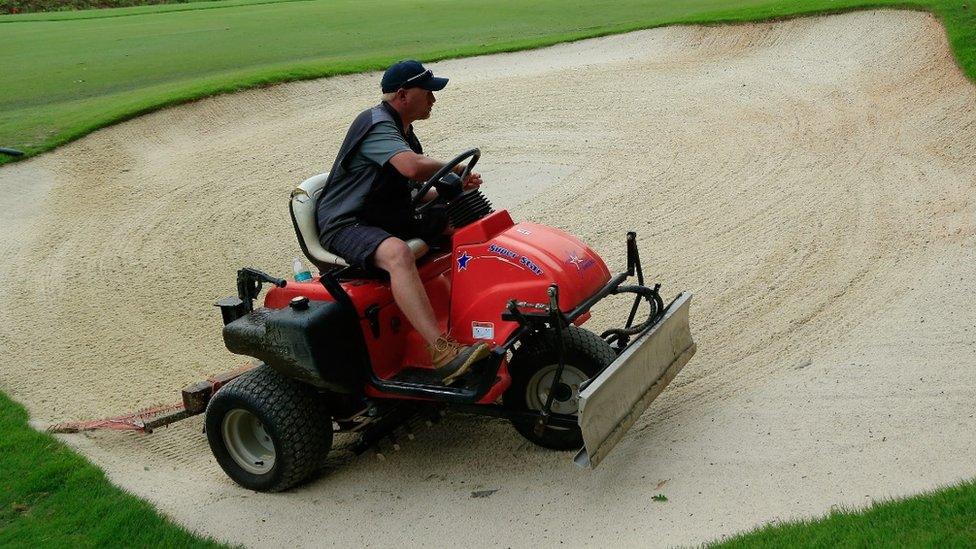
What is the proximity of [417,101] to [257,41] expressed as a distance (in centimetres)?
1388

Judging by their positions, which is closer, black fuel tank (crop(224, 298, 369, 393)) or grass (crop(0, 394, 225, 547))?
grass (crop(0, 394, 225, 547))

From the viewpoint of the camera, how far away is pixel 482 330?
17.0ft

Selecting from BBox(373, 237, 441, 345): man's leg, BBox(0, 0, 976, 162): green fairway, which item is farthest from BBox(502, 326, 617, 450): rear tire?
BBox(0, 0, 976, 162): green fairway

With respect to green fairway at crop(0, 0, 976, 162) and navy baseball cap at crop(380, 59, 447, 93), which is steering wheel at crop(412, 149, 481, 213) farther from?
Result: green fairway at crop(0, 0, 976, 162)

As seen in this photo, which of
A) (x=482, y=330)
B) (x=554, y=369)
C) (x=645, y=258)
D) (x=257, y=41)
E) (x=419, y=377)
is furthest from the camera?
(x=257, y=41)

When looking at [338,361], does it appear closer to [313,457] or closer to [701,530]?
[313,457]

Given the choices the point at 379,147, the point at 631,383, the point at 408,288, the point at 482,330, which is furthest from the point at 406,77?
the point at 631,383

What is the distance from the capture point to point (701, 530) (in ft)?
14.7

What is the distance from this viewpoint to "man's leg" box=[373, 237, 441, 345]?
511 cm

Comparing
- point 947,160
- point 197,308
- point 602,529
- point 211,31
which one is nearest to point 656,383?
point 602,529

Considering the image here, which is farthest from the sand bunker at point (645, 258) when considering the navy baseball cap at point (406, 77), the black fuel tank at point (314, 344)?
the navy baseball cap at point (406, 77)

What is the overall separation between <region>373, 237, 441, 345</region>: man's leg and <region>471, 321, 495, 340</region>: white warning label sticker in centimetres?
19

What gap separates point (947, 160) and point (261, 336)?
655cm

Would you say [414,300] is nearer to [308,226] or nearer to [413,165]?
[413,165]
